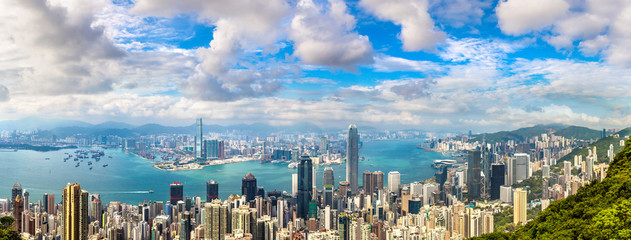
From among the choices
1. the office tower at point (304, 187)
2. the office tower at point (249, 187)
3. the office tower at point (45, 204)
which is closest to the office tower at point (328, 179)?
the office tower at point (304, 187)

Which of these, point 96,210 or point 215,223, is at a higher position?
point 215,223

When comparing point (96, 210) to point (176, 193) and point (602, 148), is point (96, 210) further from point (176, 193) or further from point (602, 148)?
point (602, 148)

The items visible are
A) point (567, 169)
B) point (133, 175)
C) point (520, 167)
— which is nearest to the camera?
point (567, 169)

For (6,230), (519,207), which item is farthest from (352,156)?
(6,230)

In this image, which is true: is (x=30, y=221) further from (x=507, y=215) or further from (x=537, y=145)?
(x=537, y=145)

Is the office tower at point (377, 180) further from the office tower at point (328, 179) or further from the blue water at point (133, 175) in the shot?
the office tower at point (328, 179)

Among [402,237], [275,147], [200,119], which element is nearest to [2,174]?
[200,119]

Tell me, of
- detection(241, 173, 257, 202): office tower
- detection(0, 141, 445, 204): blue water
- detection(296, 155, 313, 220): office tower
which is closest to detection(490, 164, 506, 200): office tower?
detection(0, 141, 445, 204): blue water

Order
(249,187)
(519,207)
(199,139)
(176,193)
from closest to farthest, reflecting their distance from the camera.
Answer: (519,207) < (176,193) < (249,187) < (199,139)
